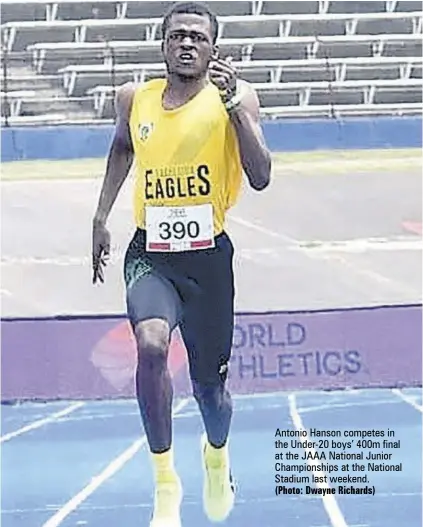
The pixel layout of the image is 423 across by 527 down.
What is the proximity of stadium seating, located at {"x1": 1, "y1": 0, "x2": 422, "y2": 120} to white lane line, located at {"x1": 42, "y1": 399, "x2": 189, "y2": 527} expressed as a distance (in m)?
6.83

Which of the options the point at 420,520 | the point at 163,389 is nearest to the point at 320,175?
the point at 420,520

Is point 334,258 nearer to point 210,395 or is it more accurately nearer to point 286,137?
point 286,137

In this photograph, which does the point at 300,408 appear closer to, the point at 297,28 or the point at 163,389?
the point at 163,389

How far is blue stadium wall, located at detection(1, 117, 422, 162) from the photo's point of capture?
491 inches

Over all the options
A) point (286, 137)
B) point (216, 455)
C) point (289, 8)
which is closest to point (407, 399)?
point (286, 137)

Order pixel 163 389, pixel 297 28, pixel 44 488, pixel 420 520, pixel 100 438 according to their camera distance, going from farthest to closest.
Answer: pixel 297 28, pixel 100 438, pixel 44 488, pixel 420 520, pixel 163 389

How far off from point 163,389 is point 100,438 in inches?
156

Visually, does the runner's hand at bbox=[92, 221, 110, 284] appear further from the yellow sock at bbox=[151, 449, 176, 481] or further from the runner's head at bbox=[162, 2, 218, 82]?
the yellow sock at bbox=[151, 449, 176, 481]

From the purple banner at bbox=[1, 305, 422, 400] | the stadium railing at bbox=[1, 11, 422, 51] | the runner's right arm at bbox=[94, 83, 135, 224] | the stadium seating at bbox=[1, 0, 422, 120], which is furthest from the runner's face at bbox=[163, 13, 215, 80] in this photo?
the stadium railing at bbox=[1, 11, 422, 51]

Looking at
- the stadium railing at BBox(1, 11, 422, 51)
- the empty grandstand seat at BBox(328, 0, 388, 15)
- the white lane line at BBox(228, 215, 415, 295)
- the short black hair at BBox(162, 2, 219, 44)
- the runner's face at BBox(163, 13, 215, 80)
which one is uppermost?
the short black hair at BBox(162, 2, 219, 44)

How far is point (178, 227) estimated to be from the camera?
3.83 m

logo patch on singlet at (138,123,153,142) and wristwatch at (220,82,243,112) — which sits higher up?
wristwatch at (220,82,243,112)

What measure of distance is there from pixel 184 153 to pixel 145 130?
5.2 inches

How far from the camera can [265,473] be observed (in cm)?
596
